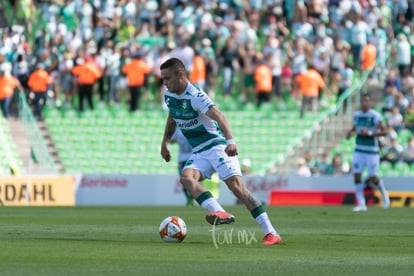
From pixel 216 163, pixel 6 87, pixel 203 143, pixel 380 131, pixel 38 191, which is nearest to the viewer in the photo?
pixel 216 163

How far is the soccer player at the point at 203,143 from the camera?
1597 centimetres

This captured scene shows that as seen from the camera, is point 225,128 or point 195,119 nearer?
point 225,128

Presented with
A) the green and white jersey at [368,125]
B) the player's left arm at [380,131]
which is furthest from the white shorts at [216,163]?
the green and white jersey at [368,125]

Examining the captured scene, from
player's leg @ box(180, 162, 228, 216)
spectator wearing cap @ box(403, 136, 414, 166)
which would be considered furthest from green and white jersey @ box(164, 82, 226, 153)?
spectator wearing cap @ box(403, 136, 414, 166)

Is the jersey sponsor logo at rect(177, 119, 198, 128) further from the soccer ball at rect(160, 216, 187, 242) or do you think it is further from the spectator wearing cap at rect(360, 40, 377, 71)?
the spectator wearing cap at rect(360, 40, 377, 71)

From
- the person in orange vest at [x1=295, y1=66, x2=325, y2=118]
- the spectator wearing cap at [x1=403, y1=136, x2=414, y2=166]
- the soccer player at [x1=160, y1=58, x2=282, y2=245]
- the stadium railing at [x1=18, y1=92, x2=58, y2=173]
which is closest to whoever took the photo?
the soccer player at [x1=160, y1=58, x2=282, y2=245]

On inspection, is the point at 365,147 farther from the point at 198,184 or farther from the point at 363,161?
the point at 198,184

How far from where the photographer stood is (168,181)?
35.7 meters

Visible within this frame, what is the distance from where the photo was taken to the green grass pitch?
1237cm

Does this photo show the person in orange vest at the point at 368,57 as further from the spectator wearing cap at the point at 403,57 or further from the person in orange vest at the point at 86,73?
the person in orange vest at the point at 86,73

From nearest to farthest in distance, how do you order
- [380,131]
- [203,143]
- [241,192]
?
1. [241,192]
2. [203,143]
3. [380,131]

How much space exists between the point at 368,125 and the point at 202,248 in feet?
48.0

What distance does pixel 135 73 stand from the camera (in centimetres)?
3934

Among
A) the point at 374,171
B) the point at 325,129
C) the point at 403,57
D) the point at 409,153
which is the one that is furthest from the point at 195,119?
the point at 403,57
